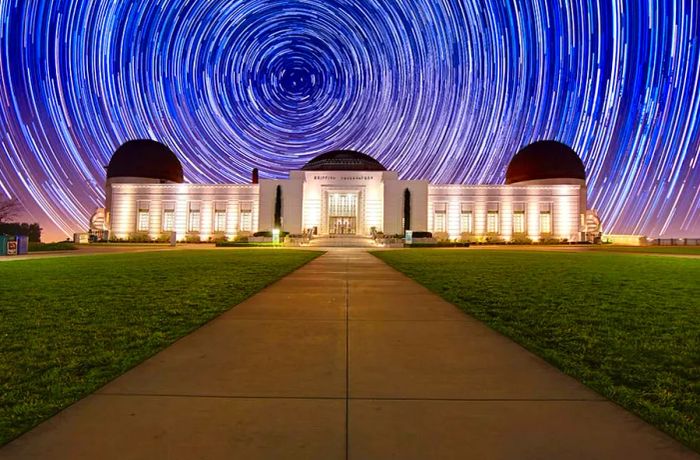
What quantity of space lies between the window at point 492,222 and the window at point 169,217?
155ft

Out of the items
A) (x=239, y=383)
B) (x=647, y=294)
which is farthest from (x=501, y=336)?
→ (x=647, y=294)

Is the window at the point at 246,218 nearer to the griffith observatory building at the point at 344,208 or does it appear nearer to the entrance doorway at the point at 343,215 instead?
the griffith observatory building at the point at 344,208

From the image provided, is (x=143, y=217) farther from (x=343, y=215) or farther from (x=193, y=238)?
(x=343, y=215)

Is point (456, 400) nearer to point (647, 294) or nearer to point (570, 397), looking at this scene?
point (570, 397)

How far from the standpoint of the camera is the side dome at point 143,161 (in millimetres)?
68312

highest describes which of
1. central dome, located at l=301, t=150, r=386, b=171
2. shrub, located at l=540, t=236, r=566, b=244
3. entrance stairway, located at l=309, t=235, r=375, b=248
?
central dome, located at l=301, t=150, r=386, b=171

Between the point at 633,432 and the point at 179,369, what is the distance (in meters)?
4.22

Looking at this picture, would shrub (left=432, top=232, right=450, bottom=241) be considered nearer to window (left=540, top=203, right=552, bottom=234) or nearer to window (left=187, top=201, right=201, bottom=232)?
window (left=540, top=203, right=552, bottom=234)

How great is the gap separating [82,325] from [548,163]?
73307 millimetres

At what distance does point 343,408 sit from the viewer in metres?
3.51

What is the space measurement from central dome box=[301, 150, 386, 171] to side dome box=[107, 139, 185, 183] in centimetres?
2366

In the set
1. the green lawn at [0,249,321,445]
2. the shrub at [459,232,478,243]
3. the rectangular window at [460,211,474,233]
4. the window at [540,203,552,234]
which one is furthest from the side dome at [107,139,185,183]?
the window at [540,203,552,234]

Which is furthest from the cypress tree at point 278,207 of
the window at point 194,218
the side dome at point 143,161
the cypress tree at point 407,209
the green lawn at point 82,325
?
the green lawn at point 82,325

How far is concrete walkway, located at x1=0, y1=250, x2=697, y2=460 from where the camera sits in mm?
2861
